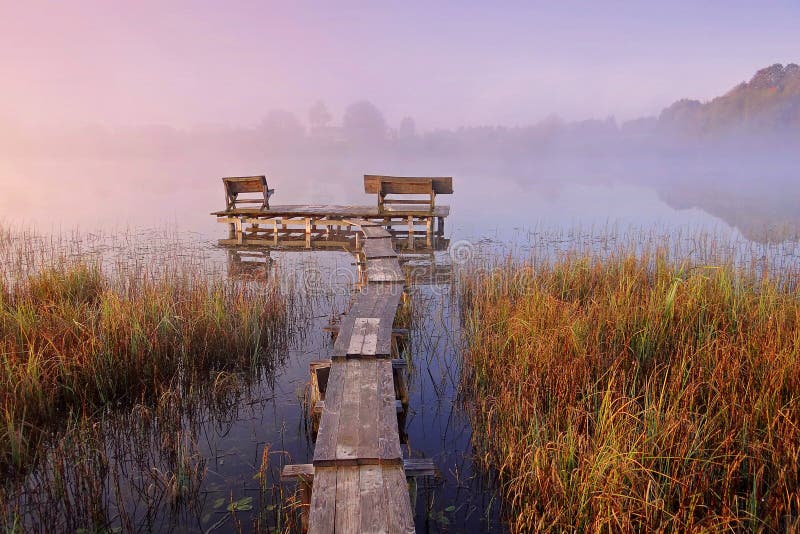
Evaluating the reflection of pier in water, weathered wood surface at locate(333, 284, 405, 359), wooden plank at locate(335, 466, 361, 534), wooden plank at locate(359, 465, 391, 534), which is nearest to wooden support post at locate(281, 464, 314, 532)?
wooden plank at locate(335, 466, 361, 534)

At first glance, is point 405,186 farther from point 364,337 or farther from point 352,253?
point 364,337

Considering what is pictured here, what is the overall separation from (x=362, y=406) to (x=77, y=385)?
2847 mm

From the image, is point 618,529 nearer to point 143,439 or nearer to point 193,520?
point 193,520

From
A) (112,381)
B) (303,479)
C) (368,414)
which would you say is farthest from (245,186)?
(303,479)

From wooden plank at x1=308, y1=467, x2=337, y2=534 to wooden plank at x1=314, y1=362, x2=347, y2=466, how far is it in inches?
3.1

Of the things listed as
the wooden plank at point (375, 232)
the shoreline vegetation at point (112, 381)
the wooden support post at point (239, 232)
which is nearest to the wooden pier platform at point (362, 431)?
the shoreline vegetation at point (112, 381)

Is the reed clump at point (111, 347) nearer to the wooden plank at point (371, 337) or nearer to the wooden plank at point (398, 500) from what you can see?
the wooden plank at point (371, 337)

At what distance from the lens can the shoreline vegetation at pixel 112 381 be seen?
3.71 m

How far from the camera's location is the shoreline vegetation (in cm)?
371

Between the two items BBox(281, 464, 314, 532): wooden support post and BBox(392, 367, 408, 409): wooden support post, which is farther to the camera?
BBox(392, 367, 408, 409): wooden support post

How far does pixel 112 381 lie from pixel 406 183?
10.8 m

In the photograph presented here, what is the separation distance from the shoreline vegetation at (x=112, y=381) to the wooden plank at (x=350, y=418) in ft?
3.98

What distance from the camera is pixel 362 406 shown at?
12.6ft

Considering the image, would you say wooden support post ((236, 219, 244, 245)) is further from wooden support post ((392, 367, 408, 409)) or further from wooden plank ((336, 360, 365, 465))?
wooden plank ((336, 360, 365, 465))
